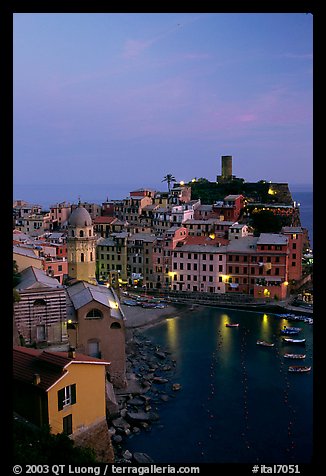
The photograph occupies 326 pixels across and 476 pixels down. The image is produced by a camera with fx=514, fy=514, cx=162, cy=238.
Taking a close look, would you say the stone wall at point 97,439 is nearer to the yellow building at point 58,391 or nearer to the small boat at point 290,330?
the yellow building at point 58,391

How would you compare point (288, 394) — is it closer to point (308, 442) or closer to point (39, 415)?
point (308, 442)

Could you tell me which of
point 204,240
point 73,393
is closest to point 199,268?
point 204,240

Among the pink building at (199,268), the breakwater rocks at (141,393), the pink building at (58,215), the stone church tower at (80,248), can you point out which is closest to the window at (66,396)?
the breakwater rocks at (141,393)

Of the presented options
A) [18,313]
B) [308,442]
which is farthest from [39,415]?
[308,442]

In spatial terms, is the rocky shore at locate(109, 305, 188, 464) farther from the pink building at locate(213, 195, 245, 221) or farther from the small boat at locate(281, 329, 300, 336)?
the pink building at locate(213, 195, 245, 221)

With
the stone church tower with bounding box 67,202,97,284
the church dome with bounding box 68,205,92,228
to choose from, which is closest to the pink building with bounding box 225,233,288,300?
the stone church tower with bounding box 67,202,97,284

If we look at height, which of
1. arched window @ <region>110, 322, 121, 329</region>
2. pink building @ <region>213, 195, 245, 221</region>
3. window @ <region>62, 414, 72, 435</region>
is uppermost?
pink building @ <region>213, 195, 245, 221</region>
